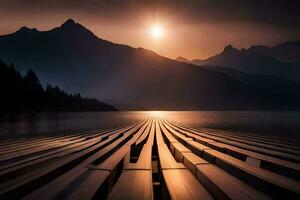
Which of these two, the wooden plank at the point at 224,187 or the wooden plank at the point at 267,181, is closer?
the wooden plank at the point at 224,187

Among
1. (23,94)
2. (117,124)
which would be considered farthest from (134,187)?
(23,94)

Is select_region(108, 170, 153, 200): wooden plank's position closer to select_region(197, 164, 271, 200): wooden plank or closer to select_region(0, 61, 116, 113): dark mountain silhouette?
select_region(197, 164, 271, 200): wooden plank

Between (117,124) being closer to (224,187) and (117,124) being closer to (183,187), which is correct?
(183,187)

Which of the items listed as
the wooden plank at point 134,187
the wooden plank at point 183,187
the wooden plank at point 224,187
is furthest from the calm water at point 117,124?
the wooden plank at point 224,187

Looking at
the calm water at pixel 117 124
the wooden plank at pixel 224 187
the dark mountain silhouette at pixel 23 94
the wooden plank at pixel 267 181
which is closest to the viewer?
the wooden plank at pixel 224 187

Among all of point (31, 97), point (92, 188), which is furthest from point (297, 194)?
point (31, 97)

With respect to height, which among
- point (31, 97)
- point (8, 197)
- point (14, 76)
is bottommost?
point (8, 197)

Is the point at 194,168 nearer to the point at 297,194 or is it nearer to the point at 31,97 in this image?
the point at 297,194

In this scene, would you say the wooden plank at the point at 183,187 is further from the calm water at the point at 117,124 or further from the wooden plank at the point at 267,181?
the calm water at the point at 117,124

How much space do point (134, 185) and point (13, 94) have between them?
137m

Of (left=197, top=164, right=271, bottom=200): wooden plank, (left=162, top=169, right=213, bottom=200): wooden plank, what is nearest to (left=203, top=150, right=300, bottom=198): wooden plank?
(left=197, top=164, right=271, bottom=200): wooden plank

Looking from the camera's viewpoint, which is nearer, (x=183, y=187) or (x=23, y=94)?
(x=183, y=187)

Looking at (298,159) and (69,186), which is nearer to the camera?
(69,186)

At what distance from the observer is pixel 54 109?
525ft
